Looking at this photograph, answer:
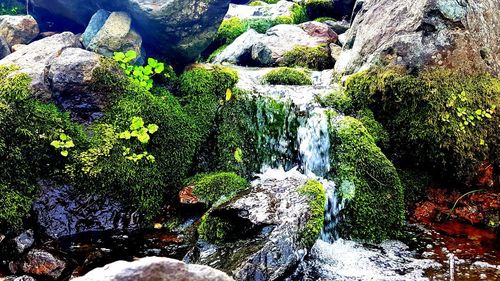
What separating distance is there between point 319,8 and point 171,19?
7.67 metres

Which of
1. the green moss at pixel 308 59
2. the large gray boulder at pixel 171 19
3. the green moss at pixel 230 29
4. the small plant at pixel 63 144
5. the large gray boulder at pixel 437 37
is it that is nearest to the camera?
the small plant at pixel 63 144

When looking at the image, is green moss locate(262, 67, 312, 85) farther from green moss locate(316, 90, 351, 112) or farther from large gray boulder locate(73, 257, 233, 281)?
large gray boulder locate(73, 257, 233, 281)

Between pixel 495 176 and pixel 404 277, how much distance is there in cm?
299

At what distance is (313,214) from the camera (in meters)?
4.62

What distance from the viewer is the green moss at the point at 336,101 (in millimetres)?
6727

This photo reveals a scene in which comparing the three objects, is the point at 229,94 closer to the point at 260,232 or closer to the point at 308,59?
the point at 260,232

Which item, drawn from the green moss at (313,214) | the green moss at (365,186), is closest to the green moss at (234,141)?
the green moss at (365,186)

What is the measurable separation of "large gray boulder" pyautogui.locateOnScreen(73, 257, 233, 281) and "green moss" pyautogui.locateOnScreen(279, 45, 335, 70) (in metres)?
8.20

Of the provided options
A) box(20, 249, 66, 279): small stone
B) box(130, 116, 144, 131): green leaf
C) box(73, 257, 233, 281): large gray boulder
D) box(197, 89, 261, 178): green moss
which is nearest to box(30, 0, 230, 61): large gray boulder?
box(197, 89, 261, 178): green moss

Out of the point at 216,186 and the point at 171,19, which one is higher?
the point at 171,19

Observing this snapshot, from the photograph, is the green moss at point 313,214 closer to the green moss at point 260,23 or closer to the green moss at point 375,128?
the green moss at point 375,128

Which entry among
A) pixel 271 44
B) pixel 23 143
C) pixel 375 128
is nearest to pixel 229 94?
pixel 375 128

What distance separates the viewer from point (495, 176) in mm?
6473

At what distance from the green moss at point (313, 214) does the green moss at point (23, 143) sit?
2.99m
